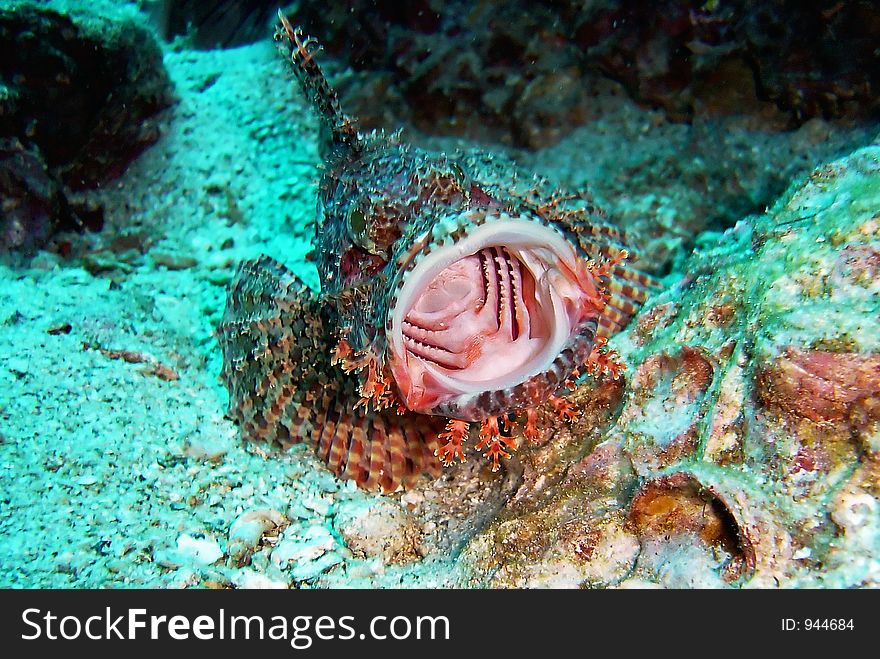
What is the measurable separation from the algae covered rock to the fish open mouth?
0.48m

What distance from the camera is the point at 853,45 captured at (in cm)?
471

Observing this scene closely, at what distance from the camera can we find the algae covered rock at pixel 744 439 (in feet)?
6.59

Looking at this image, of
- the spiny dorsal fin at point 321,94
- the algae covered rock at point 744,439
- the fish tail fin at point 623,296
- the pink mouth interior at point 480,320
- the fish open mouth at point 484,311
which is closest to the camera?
the algae covered rock at point 744,439

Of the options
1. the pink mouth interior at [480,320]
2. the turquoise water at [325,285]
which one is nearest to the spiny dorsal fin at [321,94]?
the pink mouth interior at [480,320]

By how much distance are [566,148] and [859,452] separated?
4718 millimetres

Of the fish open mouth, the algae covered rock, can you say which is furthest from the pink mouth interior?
the algae covered rock

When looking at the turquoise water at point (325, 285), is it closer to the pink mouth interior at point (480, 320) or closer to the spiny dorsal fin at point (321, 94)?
the pink mouth interior at point (480, 320)

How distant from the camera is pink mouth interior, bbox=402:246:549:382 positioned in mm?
2863

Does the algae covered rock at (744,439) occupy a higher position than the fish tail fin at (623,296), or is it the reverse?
the fish tail fin at (623,296)

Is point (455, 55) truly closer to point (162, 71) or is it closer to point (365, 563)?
point (162, 71)

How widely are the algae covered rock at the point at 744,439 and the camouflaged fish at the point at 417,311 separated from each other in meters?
0.30

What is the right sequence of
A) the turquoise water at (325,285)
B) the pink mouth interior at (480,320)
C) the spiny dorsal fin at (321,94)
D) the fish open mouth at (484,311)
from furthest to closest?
the spiny dorsal fin at (321,94) < the pink mouth interior at (480,320) < the fish open mouth at (484,311) < the turquoise water at (325,285)

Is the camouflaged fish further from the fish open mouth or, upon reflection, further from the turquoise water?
the turquoise water

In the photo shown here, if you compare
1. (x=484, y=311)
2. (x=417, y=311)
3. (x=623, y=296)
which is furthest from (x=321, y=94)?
(x=623, y=296)
